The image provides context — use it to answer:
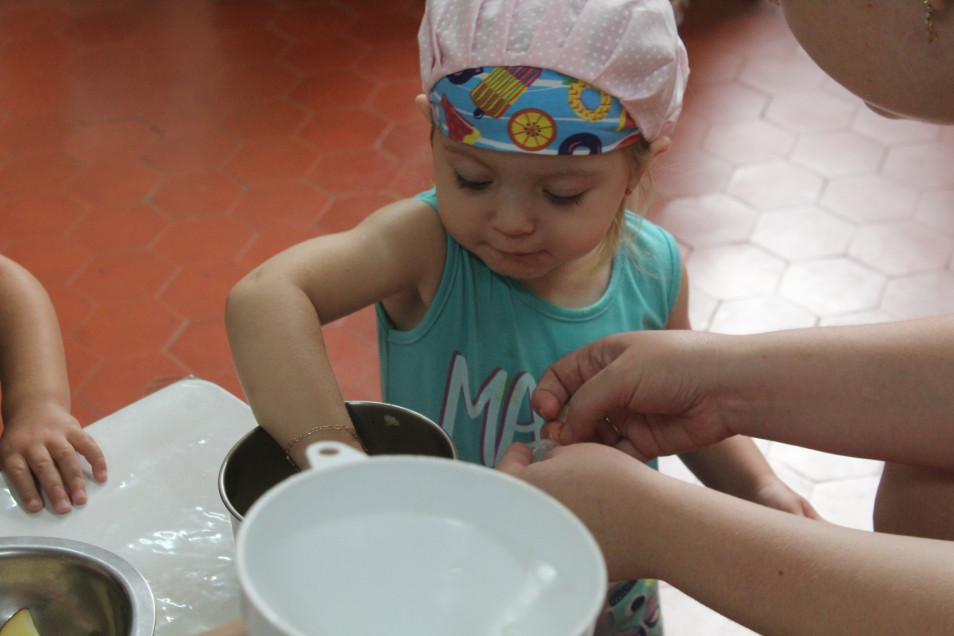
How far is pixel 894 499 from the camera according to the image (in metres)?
0.89

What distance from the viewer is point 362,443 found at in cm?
80

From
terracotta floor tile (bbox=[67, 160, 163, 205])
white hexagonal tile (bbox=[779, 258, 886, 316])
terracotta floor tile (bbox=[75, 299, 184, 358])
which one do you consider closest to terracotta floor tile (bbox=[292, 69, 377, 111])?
terracotta floor tile (bbox=[67, 160, 163, 205])

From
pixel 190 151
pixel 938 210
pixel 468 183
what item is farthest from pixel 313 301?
pixel 938 210

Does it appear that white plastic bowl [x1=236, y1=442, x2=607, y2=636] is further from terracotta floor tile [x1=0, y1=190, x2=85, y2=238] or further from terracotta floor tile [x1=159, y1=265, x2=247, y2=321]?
terracotta floor tile [x1=0, y1=190, x2=85, y2=238]

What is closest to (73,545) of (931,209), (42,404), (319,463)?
(42,404)

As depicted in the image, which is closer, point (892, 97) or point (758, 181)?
point (892, 97)

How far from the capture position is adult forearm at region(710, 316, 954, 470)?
84cm

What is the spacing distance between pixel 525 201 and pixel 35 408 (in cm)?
61

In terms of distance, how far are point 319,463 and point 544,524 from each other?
10 cm

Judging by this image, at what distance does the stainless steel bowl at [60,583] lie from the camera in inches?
28.6

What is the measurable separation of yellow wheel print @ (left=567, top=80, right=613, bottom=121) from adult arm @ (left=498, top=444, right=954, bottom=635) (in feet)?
1.12

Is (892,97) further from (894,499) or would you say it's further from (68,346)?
(68,346)

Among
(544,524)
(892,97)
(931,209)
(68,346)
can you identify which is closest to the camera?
(544,524)

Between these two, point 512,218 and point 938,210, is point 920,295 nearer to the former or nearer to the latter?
point 938,210
